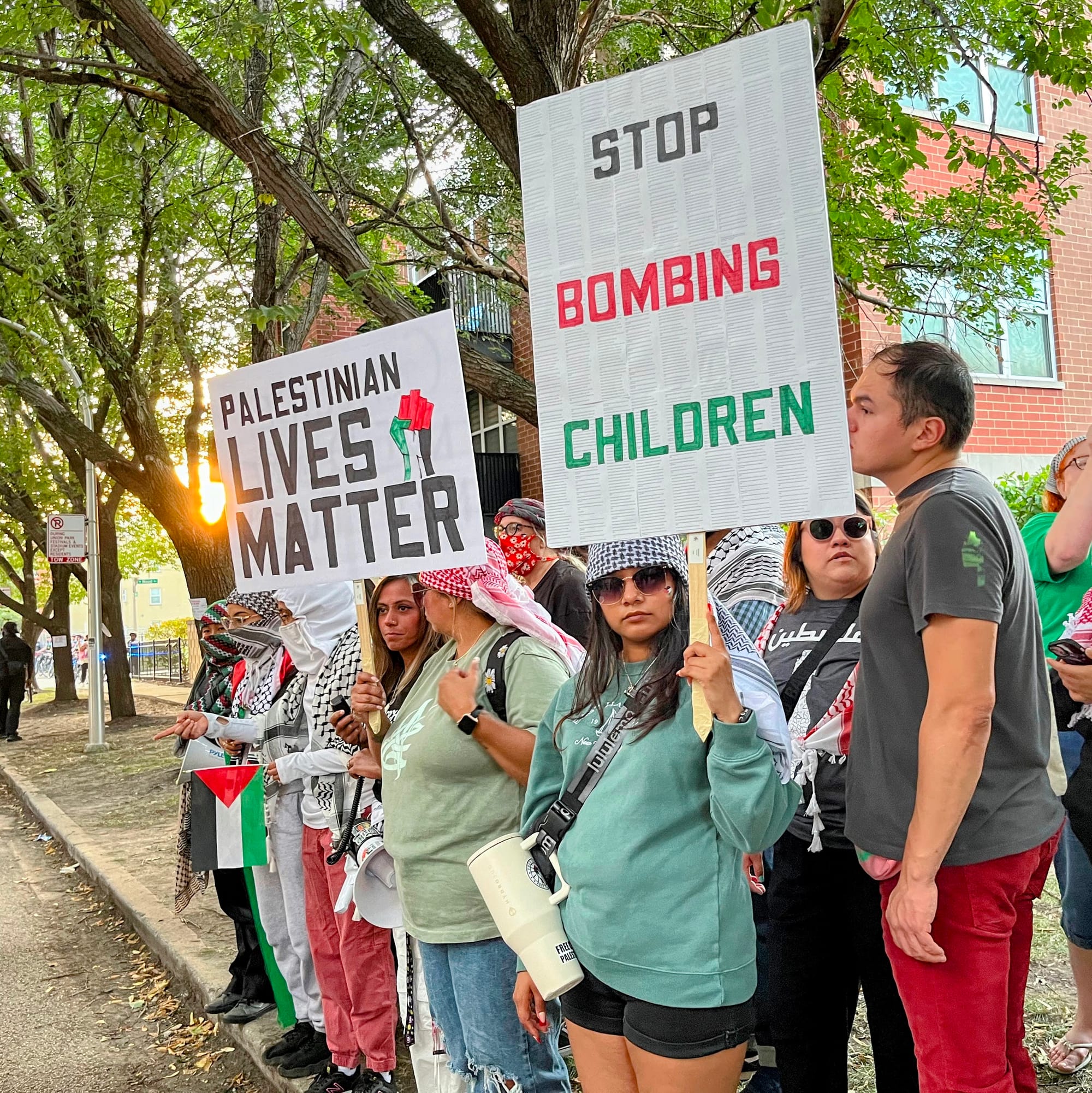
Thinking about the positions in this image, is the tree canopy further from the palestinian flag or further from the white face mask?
the palestinian flag

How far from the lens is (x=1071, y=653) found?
3115 mm

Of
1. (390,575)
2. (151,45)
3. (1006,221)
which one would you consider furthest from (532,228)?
(1006,221)

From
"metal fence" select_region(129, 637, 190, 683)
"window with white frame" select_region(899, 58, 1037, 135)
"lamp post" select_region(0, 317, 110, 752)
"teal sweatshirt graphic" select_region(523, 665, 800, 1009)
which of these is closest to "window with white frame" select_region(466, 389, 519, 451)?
"lamp post" select_region(0, 317, 110, 752)

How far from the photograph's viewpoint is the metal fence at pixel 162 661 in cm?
3662

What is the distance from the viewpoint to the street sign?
17.8 meters

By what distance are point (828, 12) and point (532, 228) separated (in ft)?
7.10

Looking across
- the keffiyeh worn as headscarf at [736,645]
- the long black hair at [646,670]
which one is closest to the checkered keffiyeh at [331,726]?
the long black hair at [646,670]

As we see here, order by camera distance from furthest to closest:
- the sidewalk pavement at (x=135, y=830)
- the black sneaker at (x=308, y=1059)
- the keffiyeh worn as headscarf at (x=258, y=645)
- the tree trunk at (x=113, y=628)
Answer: the tree trunk at (x=113, y=628)
the sidewalk pavement at (x=135, y=830)
the keffiyeh worn as headscarf at (x=258, y=645)
the black sneaker at (x=308, y=1059)

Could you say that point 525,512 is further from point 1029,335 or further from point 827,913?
point 1029,335

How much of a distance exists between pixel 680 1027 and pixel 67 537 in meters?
17.4

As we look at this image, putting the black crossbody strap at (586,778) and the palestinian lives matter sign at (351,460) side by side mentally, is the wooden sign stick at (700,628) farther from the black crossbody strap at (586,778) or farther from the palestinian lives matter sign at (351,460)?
the palestinian lives matter sign at (351,460)

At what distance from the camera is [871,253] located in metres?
7.46

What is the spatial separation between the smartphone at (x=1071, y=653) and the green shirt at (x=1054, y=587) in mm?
386

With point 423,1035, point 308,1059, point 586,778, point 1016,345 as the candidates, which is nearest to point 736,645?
point 586,778
